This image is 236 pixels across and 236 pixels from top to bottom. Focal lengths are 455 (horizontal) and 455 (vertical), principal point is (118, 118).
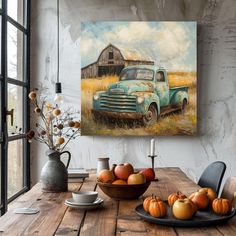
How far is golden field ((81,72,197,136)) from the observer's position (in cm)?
429

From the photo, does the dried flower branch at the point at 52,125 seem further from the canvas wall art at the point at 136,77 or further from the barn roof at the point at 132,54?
the barn roof at the point at 132,54

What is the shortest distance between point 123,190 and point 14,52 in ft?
6.77

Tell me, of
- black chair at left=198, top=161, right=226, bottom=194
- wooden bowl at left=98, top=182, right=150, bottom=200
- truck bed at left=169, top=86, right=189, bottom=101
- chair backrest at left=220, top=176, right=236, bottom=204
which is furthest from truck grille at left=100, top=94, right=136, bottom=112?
wooden bowl at left=98, top=182, right=150, bottom=200

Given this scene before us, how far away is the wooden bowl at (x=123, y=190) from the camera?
221 cm

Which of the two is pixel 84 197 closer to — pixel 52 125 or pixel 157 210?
pixel 157 210

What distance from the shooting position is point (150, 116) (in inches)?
169

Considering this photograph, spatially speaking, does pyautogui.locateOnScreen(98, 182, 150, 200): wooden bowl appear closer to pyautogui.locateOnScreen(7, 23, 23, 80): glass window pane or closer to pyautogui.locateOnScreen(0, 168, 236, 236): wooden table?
pyautogui.locateOnScreen(0, 168, 236, 236): wooden table

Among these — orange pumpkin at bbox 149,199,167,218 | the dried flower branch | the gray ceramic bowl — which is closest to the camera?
orange pumpkin at bbox 149,199,167,218

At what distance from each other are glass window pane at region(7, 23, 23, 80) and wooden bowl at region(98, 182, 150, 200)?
174 cm

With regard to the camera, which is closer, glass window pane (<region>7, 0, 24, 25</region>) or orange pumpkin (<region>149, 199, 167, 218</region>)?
orange pumpkin (<region>149, 199, 167, 218</region>)

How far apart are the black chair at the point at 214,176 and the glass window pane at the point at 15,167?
1.56 meters

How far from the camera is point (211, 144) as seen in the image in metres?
4.35

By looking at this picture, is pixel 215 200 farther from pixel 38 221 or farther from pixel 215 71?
pixel 215 71

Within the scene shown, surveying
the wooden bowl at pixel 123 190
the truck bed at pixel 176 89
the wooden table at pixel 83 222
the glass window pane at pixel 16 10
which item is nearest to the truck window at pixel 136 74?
the truck bed at pixel 176 89
